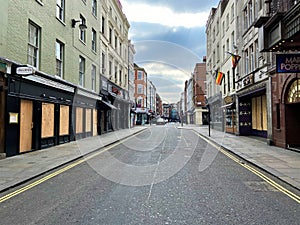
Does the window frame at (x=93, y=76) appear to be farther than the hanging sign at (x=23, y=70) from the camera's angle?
Yes

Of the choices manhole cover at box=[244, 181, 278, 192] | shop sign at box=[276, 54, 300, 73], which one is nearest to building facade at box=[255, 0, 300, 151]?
shop sign at box=[276, 54, 300, 73]

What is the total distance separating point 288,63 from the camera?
9797 millimetres

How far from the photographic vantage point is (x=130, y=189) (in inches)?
239

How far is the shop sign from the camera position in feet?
31.9

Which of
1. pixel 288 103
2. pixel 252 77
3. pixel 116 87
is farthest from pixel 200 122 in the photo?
pixel 288 103

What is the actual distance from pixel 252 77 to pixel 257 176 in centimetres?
1237

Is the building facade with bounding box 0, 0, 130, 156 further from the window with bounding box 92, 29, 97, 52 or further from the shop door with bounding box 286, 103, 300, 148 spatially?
the shop door with bounding box 286, 103, 300, 148

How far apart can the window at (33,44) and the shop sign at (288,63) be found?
11005mm

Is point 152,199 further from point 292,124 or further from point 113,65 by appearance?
point 113,65

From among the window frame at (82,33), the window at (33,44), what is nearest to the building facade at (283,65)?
the window at (33,44)

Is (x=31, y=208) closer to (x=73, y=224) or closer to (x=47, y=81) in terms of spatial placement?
(x=73, y=224)

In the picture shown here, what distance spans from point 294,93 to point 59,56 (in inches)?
522

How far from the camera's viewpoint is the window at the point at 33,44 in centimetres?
1259

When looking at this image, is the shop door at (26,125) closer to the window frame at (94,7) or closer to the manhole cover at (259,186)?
the manhole cover at (259,186)
